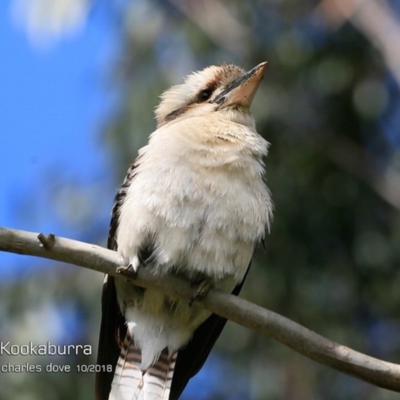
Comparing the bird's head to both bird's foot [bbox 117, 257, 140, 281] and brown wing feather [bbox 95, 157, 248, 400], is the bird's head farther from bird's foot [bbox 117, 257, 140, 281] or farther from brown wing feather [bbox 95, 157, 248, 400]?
bird's foot [bbox 117, 257, 140, 281]

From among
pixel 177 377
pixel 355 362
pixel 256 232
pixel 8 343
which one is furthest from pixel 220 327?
pixel 8 343

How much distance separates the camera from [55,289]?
6012 millimetres

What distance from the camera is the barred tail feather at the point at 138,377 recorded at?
10.9ft

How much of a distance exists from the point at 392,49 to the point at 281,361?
238 cm

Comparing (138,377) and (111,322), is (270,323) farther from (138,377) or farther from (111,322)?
(111,322)

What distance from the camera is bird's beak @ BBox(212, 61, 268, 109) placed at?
3.67 meters

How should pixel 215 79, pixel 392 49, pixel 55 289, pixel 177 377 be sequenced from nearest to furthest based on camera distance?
pixel 177 377 → pixel 215 79 → pixel 55 289 → pixel 392 49

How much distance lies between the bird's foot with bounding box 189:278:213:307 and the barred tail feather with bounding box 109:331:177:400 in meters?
0.43

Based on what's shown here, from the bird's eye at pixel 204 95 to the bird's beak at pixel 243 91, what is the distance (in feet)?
0.31

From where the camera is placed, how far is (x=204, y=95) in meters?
3.84

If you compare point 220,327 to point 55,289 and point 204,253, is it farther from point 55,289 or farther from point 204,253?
point 55,289

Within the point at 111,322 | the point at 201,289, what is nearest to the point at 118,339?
the point at 111,322

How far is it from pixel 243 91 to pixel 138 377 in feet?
3.85

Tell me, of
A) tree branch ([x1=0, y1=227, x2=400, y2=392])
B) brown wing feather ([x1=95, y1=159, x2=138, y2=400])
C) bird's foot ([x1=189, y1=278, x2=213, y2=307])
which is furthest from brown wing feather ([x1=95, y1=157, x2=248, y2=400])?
tree branch ([x1=0, y1=227, x2=400, y2=392])
